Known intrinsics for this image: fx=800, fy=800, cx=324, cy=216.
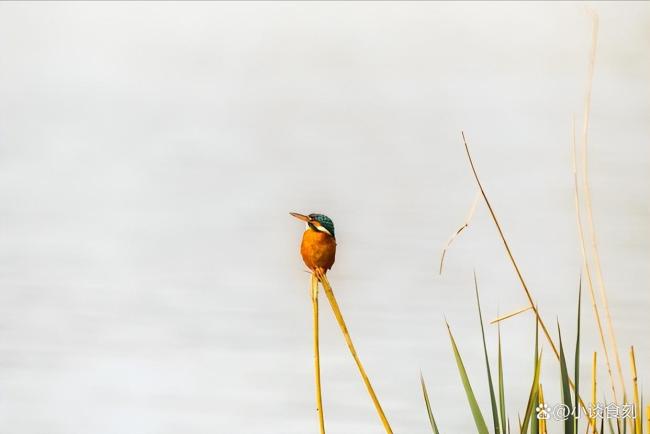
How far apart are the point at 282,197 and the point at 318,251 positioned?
22 centimetres

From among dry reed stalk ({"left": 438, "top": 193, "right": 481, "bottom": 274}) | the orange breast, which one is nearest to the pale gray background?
dry reed stalk ({"left": 438, "top": 193, "right": 481, "bottom": 274})

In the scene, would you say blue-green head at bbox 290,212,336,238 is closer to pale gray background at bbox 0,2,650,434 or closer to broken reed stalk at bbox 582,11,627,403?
pale gray background at bbox 0,2,650,434

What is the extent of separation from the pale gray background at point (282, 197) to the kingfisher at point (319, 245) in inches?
4.3

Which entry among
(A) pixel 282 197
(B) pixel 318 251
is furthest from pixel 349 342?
(A) pixel 282 197

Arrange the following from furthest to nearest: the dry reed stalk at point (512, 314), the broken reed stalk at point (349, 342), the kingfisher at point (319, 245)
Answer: the dry reed stalk at point (512, 314), the kingfisher at point (319, 245), the broken reed stalk at point (349, 342)

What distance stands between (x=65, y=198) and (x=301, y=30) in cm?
54

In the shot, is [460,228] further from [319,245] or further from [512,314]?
[319,245]

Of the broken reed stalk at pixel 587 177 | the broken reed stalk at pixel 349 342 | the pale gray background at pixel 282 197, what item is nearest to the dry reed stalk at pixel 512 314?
the pale gray background at pixel 282 197

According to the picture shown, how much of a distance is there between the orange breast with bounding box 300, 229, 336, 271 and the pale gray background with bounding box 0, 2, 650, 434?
143 mm

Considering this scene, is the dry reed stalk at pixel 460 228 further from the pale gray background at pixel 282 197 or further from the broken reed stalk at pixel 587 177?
the broken reed stalk at pixel 587 177

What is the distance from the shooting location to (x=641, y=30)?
159 centimetres

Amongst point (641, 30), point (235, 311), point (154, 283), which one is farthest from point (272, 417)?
point (641, 30)

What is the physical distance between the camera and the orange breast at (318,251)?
49.9 inches

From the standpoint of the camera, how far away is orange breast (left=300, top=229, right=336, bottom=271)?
49.9 inches
